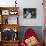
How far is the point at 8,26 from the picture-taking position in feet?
16.0

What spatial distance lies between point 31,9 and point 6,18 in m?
0.84

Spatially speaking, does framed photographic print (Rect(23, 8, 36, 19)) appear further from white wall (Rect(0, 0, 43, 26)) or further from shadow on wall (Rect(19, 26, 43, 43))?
shadow on wall (Rect(19, 26, 43, 43))

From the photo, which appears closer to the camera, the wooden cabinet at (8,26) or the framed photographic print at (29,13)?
the wooden cabinet at (8,26)

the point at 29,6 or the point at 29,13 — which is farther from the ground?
the point at 29,6

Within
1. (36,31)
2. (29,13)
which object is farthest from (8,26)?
(36,31)

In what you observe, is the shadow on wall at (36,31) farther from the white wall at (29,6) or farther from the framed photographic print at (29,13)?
the framed photographic print at (29,13)

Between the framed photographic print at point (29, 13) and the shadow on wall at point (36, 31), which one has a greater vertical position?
the framed photographic print at point (29, 13)

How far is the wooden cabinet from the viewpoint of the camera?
15.7 ft

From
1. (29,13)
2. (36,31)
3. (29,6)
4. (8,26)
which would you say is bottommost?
(36,31)

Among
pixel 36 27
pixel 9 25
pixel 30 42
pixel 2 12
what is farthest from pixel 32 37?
pixel 2 12

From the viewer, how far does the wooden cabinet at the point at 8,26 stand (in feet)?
15.7

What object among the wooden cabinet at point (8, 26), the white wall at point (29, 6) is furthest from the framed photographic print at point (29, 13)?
A: the wooden cabinet at point (8, 26)

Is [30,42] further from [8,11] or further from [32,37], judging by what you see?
[8,11]

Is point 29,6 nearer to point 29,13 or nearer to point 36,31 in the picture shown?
point 29,13
